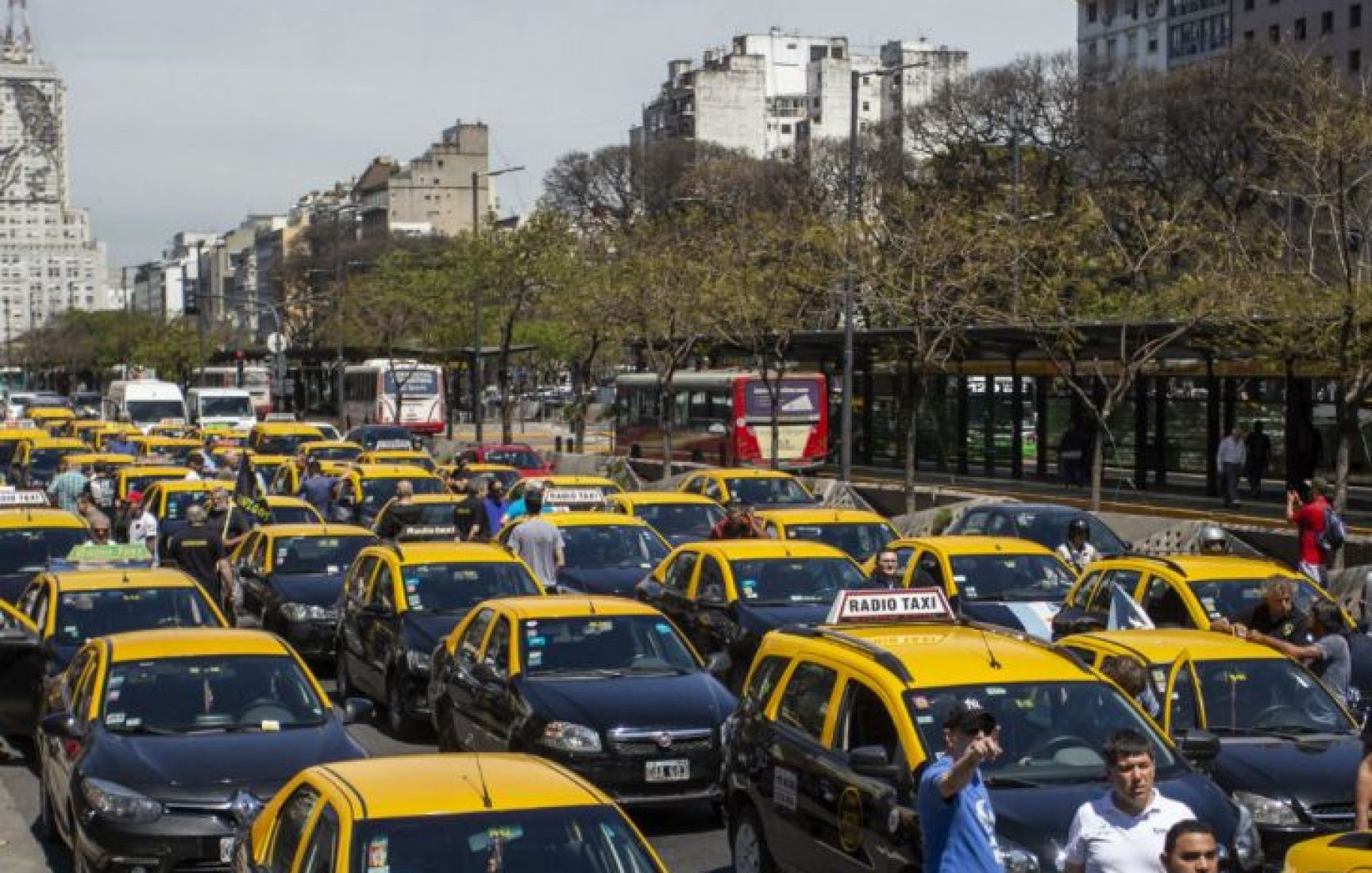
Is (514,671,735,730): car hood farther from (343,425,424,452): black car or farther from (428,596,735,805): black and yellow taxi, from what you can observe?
(343,425,424,452): black car

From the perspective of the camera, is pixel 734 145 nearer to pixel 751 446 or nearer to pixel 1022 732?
pixel 751 446

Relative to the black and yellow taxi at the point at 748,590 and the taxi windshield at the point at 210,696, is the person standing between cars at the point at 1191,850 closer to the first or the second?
the taxi windshield at the point at 210,696

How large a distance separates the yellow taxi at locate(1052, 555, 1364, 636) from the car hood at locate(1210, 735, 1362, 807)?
11.7 feet

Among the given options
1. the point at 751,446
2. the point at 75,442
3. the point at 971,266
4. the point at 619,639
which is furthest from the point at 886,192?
the point at 619,639

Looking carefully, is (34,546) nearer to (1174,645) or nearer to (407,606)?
(407,606)

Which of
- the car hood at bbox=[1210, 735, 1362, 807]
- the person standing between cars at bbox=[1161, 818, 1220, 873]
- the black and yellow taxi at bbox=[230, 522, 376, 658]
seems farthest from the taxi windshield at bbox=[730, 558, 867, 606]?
the person standing between cars at bbox=[1161, 818, 1220, 873]

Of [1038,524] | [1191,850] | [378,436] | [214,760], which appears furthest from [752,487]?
[1191,850]

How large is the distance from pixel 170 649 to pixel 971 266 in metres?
26.1

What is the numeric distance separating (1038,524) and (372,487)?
466 inches

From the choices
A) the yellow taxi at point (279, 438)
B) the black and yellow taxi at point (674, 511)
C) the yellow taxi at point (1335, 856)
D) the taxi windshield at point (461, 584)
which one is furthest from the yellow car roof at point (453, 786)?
the yellow taxi at point (279, 438)

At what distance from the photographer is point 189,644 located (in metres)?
12.4

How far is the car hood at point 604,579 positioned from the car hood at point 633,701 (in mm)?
6511

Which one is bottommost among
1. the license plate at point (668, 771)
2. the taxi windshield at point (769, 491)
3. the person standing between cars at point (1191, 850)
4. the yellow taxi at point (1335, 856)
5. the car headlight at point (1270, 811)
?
the license plate at point (668, 771)

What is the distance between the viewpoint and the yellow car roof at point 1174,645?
11992 mm
